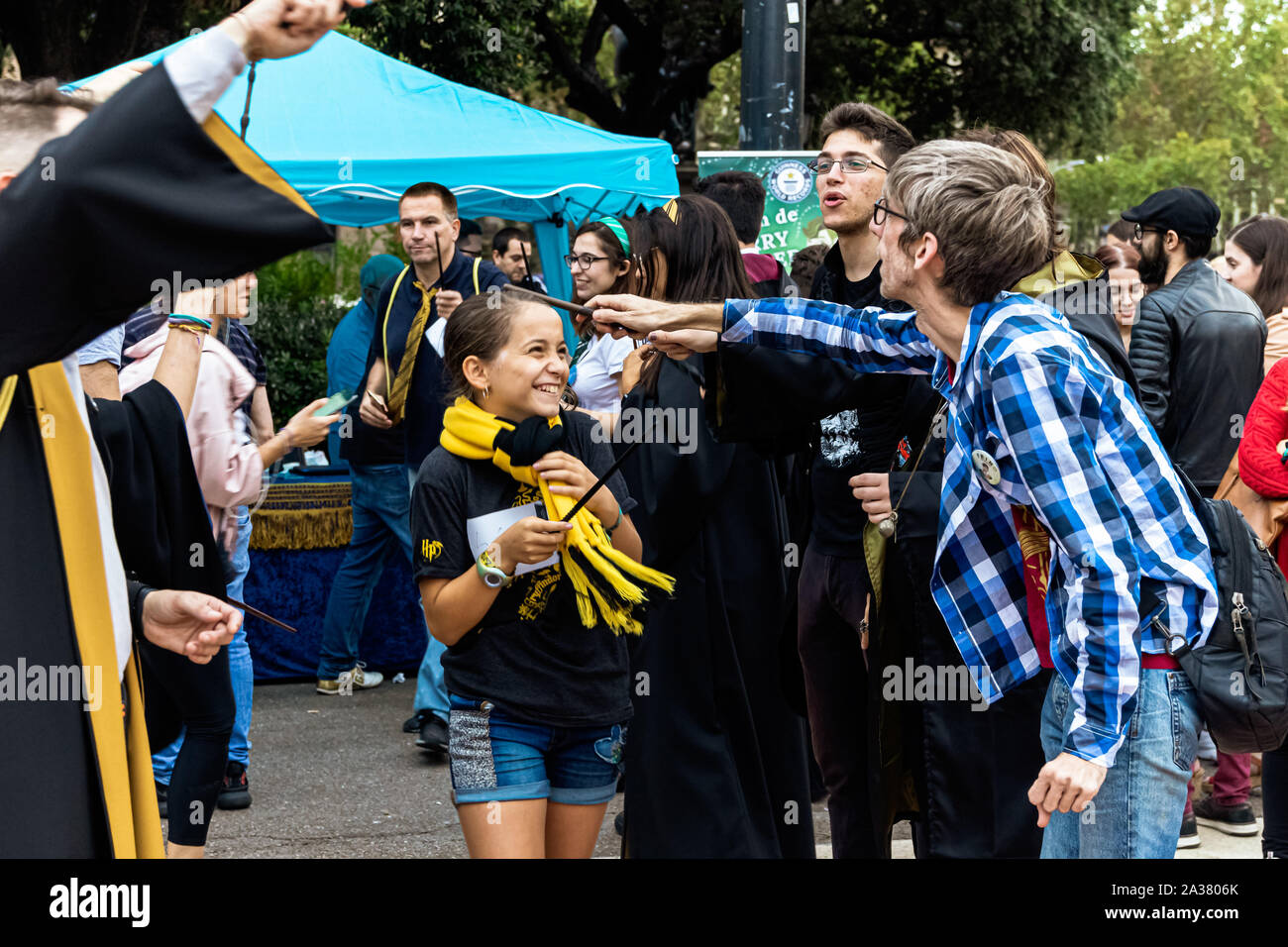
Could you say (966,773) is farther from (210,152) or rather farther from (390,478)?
(390,478)

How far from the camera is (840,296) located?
3.87 meters

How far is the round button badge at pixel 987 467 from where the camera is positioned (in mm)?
2428

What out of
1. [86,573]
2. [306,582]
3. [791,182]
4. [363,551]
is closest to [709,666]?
[86,573]

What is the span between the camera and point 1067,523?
2.29m

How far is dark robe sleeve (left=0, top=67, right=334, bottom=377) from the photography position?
1562mm

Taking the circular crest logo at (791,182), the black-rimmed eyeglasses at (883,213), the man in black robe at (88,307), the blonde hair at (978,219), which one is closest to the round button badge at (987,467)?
the blonde hair at (978,219)

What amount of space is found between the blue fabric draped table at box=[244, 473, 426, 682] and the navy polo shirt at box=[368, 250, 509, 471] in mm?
996

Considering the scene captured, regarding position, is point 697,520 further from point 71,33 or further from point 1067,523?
point 71,33

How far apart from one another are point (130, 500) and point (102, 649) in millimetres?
938

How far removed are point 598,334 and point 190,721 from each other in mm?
2299

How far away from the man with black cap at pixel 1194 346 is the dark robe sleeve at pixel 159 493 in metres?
3.82

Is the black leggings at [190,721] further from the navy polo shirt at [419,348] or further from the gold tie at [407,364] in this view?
the gold tie at [407,364]

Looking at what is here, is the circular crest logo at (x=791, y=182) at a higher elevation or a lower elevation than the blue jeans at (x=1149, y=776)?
higher

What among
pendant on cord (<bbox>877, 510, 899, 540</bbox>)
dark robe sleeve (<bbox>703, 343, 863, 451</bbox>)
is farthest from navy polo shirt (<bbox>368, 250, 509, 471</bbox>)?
pendant on cord (<bbox>877, 510, 899, 540</bbox>)
